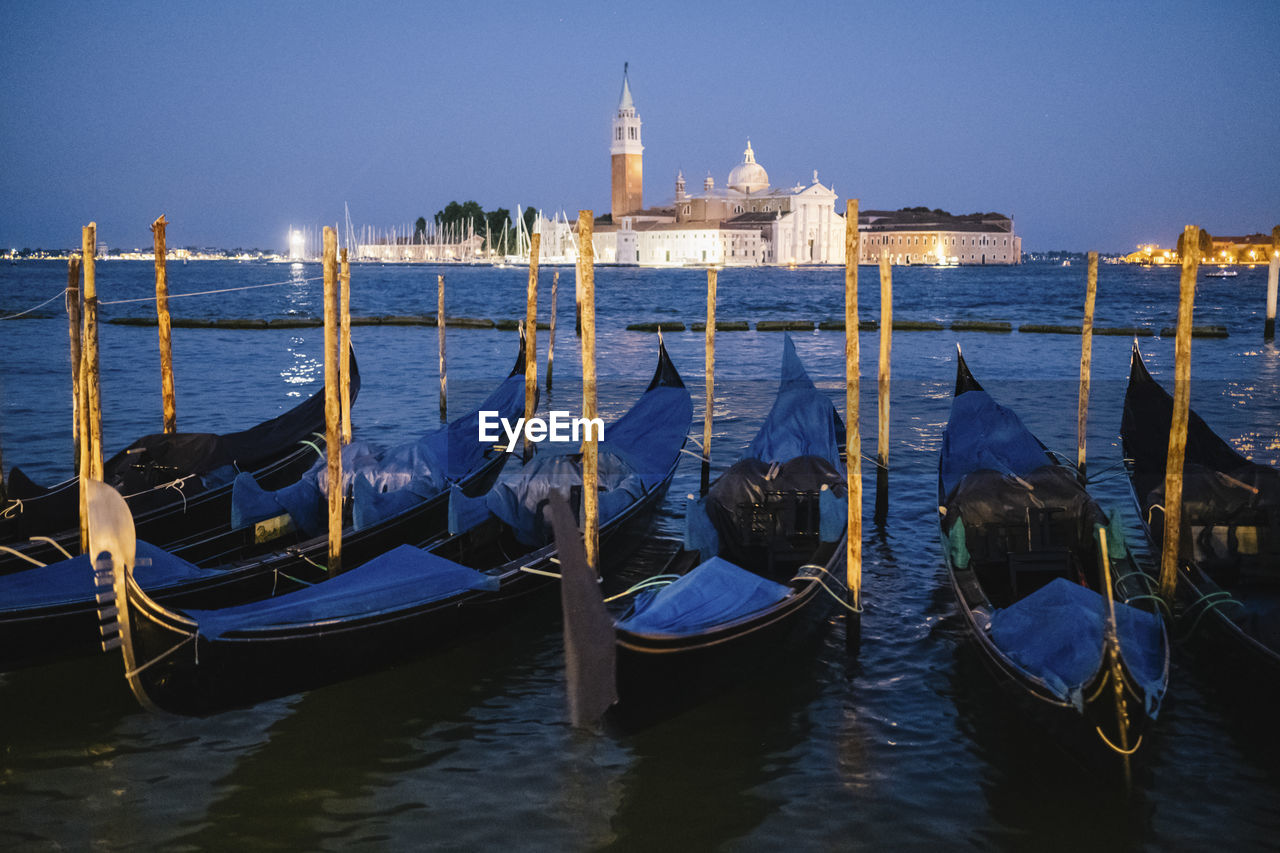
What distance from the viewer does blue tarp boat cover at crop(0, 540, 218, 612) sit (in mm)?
3273

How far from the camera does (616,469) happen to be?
4.92 m

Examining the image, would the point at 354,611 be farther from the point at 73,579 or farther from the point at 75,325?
the point at 75,325

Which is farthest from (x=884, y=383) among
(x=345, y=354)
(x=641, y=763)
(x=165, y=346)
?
(x=165, y=346)

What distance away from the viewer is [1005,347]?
52.4 ft

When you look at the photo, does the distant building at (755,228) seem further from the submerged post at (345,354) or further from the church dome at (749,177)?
the submerged post at (345,354)

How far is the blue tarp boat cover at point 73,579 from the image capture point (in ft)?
10.7

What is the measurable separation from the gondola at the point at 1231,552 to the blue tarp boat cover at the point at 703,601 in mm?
1364

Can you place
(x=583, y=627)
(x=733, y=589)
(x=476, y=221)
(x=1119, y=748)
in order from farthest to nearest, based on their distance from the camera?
(x=476, y=221), (x=733, y=589), (x=583, y=627), (x=1119, y=748)

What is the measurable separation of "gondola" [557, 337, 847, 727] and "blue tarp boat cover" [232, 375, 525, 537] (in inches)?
43.3

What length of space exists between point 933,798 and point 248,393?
8993mm

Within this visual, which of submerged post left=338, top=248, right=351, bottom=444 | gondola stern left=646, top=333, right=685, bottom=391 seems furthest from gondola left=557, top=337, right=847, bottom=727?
submerged post left=338, top=248, right=351, bottom=444

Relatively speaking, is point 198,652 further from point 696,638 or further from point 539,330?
point 539,330

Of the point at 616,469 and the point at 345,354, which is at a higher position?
the point at 345,354

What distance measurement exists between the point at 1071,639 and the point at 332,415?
268cm
